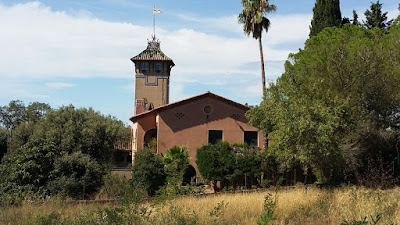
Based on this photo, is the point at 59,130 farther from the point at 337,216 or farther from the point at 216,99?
the point at 337,216

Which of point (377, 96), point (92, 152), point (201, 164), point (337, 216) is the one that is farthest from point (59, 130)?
point (337, 216)

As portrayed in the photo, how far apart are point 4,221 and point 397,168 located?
2118 cm

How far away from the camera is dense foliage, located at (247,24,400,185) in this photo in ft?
65.3

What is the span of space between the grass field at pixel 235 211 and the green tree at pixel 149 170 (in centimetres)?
1016

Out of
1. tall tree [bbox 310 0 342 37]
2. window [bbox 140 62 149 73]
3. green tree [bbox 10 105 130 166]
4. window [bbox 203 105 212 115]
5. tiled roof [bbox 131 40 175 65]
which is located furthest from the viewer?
window [bbox 140 62 149 73]

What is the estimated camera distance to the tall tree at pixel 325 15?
3650 centimetres

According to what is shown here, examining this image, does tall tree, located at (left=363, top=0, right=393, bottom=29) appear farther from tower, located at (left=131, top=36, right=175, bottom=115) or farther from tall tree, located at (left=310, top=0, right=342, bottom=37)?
tower, located at (left=131, top=36, right=175, bottom=115)

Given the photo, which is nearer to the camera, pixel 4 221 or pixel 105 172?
pixel 4 221

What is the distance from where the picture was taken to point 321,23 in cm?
3666

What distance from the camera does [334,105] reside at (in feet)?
69.2

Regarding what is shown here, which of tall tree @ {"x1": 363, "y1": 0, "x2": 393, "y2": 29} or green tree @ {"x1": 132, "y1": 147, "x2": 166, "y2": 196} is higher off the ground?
tall tree @ {"x1": 363, "y1": 0, "x2": 393, "y2": 29}

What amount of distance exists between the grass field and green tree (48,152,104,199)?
571 cm

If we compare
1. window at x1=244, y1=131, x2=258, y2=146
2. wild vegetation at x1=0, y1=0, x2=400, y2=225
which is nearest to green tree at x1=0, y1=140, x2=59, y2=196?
wild vegetation at x1=0, y1=0, x2=400, y2=225

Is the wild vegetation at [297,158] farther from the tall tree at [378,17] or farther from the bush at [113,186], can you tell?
the tall tree at [378,17]
